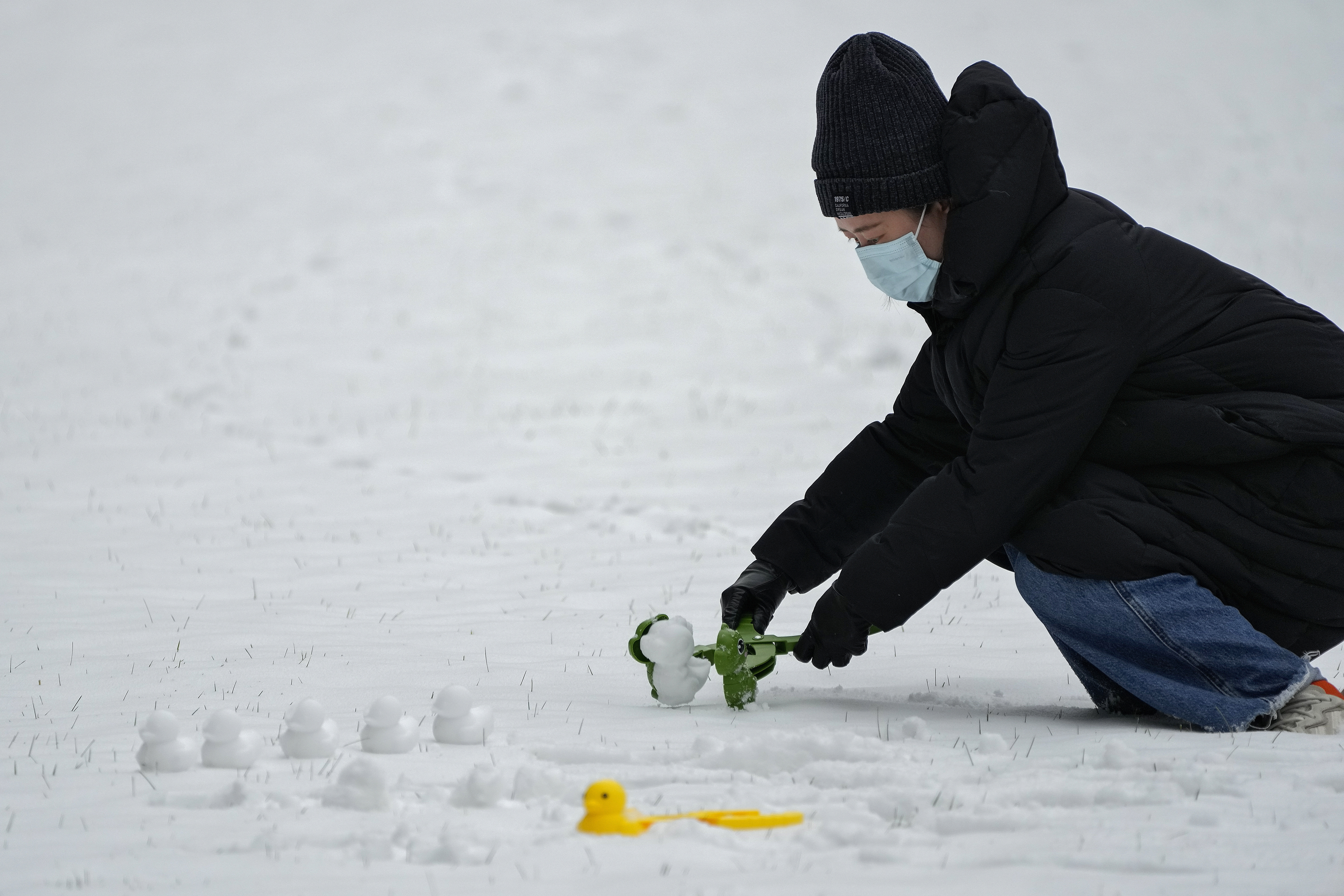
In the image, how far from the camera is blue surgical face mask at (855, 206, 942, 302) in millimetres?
3416

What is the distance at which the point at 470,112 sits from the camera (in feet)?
66.2

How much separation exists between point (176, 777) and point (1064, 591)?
2157 millimetres

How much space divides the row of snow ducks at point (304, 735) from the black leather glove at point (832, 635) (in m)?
0.85

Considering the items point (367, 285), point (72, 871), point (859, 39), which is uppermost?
point (367, 285)

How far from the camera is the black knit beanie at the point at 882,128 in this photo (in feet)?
10.8

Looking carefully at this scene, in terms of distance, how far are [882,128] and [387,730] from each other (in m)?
1.91

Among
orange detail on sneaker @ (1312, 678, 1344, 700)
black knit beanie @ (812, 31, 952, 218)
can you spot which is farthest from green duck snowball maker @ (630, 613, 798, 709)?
orange detail on sneaker @ (1312, 678, 1344, 700)

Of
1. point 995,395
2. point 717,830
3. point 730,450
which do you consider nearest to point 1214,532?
point 995,395

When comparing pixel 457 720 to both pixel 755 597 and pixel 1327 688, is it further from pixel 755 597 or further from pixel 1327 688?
pixel 1327 688

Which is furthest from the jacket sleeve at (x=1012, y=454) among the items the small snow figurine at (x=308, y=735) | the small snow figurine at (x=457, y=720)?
the small snow figurine at (x=308, y=735)

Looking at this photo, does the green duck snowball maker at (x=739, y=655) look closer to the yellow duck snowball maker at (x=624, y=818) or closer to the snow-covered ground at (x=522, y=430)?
the snow-covered ground at (x=522, y=430)

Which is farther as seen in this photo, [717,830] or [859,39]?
[859,39]

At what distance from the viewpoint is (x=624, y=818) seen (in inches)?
97.8

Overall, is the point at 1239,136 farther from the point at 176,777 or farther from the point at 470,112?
the point at 176,777
